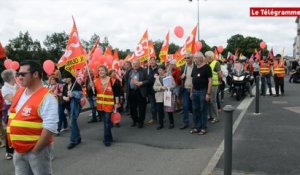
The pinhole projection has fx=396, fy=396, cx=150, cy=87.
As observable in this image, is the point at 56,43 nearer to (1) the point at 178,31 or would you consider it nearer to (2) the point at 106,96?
(1) the point at 178,31

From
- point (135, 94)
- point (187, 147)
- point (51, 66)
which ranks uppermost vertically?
point (51, 66)

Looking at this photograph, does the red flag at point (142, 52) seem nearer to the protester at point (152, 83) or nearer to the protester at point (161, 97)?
the protester at point (152, 83)

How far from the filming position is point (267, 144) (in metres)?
7.88

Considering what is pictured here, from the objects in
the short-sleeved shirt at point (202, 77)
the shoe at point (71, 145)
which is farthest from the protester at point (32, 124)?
the short-sleeved shirt at point (202, 77)

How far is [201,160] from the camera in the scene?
6918mm

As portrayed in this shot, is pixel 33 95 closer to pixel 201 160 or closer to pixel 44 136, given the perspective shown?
pixel 44 136

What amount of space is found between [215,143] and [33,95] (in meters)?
5.07

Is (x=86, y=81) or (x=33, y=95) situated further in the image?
(x=86, y=81)

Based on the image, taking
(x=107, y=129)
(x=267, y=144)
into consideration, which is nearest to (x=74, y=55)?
(x=107, y=129)

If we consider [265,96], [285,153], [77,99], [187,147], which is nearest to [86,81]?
[77,99]

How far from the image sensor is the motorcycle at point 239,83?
15.8 m

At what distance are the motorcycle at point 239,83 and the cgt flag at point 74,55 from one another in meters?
8.28

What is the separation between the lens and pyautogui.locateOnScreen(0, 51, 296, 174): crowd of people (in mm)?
4000

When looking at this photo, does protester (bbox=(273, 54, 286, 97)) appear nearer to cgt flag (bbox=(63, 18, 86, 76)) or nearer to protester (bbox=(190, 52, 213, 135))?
protester (bbox=(190, 52, 213, 135))
